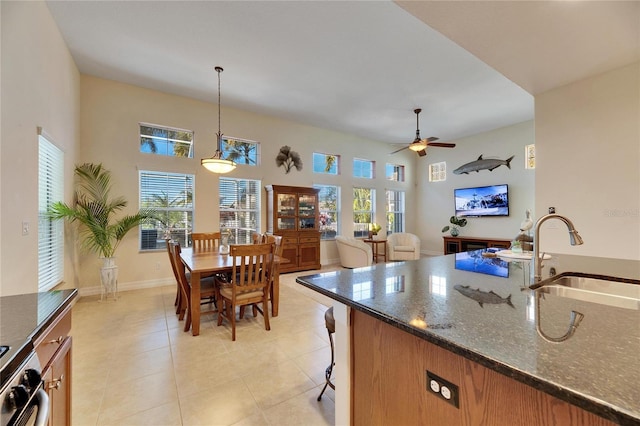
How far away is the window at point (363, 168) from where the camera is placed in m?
7.23

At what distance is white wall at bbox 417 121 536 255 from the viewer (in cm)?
617

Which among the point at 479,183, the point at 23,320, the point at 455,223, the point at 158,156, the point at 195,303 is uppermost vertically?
the point at 158,156

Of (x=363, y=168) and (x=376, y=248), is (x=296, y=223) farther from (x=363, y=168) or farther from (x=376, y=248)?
(x=363, y=168)

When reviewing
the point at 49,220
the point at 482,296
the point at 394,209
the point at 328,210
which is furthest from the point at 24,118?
the point at 394,209

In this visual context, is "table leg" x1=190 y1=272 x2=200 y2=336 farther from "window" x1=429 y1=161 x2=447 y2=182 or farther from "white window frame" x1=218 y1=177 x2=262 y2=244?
"window" x1=429 y1=161 x2=447 y2=182

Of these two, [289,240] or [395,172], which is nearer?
[289,240]

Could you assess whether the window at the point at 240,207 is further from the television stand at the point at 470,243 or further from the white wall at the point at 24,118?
the television stand at the point at 470,243

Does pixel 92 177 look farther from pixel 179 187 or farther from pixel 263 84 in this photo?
pixel 263 84

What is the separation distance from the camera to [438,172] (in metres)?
7.89

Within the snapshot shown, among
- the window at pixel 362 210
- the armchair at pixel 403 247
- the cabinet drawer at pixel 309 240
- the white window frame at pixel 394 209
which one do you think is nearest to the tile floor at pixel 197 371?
the cabinet drawer at pixel 309 240

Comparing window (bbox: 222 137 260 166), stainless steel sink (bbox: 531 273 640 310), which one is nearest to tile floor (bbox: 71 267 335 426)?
stainless steel sink (bbox: 531 273 640 310)

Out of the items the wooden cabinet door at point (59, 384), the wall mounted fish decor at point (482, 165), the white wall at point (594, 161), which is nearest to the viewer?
the wooden cabinet door at point (59, 384)

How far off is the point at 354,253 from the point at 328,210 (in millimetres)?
1474

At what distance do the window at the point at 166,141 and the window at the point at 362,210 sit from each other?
412 centimetres
